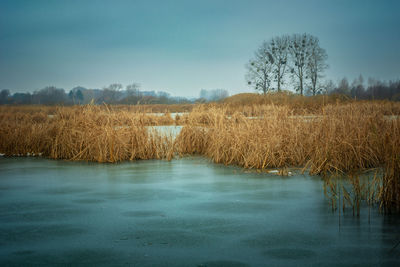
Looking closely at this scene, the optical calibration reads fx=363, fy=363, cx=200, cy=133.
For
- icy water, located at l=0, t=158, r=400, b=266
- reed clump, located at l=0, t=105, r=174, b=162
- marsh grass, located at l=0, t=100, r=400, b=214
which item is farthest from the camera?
reed clump, located at l=0, t=105, r=174, b=162

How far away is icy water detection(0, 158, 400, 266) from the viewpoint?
10.3ft

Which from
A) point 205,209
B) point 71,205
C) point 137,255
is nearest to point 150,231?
point 137,255

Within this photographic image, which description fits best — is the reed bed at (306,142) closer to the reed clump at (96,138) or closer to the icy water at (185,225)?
the icy water at (185,225)

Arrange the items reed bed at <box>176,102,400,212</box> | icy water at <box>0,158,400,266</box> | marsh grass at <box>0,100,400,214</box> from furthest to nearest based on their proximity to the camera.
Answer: marsh grass at <box>0,100,400,214</box>
reed bed at <box>176,102,400,212</box>
icy water at <box>0,158,400,266</box>

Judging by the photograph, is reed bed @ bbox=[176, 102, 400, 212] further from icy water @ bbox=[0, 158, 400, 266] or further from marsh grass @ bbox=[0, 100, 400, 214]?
icy water @ bbox=[0, 158, 400, 266]

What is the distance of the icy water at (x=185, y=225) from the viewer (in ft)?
10.3

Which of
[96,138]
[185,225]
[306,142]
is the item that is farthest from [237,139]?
[185,225]

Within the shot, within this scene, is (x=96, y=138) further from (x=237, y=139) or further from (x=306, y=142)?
(x=306, y=142)

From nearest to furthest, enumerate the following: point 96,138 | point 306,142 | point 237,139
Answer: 1. point 306,142
2. point 237,139
3. point 96,138

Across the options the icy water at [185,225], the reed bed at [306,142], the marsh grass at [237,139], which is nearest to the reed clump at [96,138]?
the marsh grass at [237,139]

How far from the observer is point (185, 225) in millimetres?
4059

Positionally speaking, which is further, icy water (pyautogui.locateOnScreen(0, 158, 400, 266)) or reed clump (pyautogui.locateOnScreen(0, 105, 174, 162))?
reed clump (pyautogui.locateOnScreen(0, 105, 174, 162))

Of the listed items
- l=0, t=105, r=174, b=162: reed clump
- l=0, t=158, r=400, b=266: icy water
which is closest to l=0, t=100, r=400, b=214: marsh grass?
l=0, t=105, r=174, b=162: reed clump

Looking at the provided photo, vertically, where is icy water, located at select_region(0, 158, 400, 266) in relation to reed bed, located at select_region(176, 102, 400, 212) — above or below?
below
